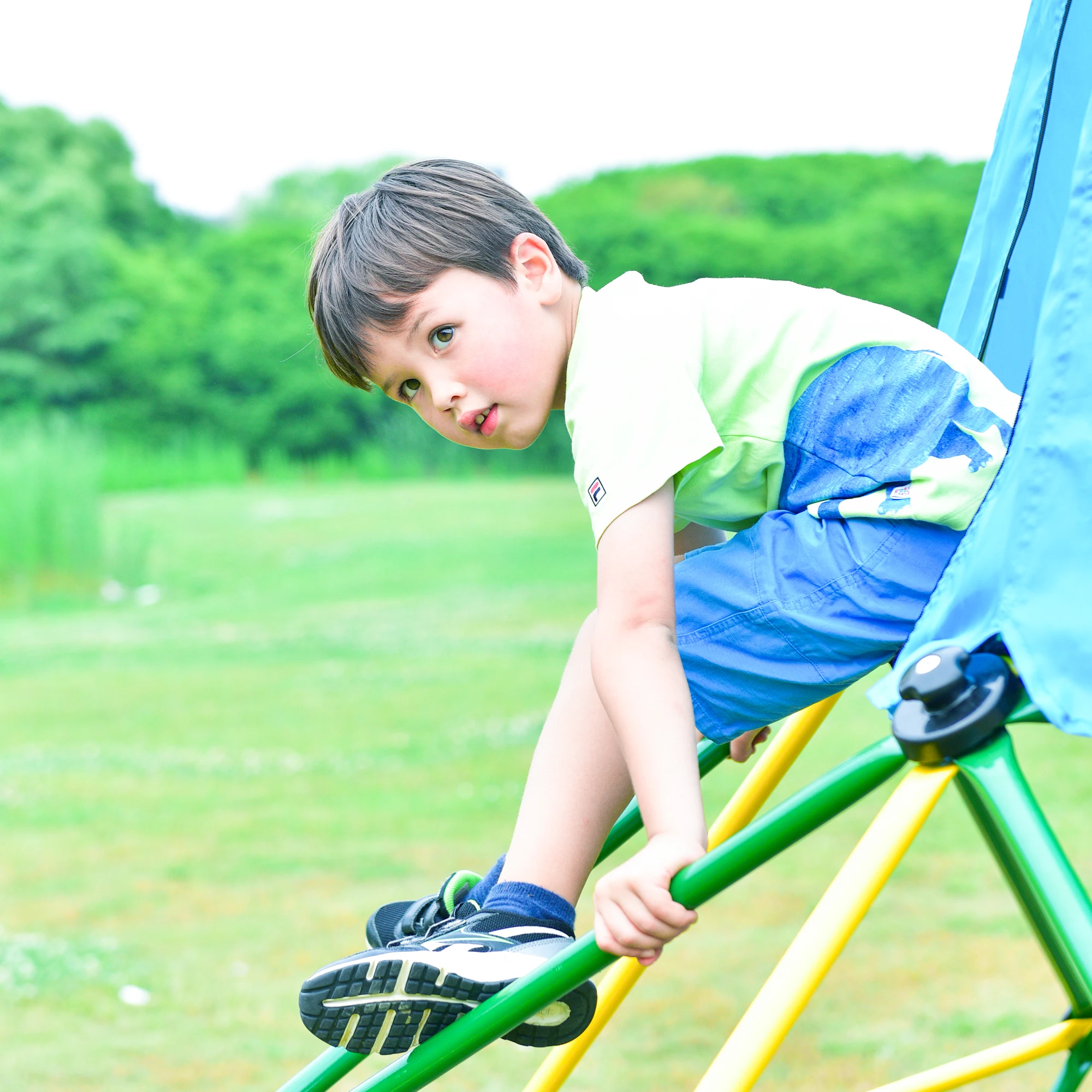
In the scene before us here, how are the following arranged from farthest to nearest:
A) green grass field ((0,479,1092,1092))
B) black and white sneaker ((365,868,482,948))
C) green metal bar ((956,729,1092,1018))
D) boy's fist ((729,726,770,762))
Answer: green grass field ((0,479,1092,1092)) → boy's fist ((729,726,770,762)) → black and white sneaker ((365,868,482,948)) → green metal bar ((956,729,1092,1018))

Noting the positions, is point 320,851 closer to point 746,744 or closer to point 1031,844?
point 746,744

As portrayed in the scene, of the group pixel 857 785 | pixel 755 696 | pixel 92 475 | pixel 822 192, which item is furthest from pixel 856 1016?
pixel 822 192

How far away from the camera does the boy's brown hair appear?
1299 mm

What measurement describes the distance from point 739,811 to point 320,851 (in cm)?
340

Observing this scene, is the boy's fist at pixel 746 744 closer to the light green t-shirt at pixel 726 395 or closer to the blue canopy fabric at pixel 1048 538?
the light green t-shirt at pixel 726 395

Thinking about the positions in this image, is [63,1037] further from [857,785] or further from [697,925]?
[857,785]

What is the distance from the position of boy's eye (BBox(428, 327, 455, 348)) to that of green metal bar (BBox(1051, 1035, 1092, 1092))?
118 cm

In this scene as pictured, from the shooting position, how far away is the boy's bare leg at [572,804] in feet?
4.13

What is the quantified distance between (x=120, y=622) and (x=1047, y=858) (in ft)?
28.9

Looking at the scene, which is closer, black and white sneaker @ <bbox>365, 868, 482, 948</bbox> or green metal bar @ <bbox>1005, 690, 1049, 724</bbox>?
green metal bar @ <bbox>1005, 690, 1049, 724</bbox>

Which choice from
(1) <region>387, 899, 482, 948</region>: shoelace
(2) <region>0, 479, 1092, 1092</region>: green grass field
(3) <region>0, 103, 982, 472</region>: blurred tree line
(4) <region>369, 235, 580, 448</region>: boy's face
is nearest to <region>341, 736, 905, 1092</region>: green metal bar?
(1) <region>387, 899, 482, 948</region>: shoelace

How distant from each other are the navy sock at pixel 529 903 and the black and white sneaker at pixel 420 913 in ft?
0.52

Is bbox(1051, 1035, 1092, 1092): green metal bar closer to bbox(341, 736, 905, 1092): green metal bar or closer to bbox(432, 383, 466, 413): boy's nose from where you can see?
bbox(341, 736, 905, 1092): green metal bar

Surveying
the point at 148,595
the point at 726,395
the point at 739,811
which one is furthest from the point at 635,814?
the point at 148,595
